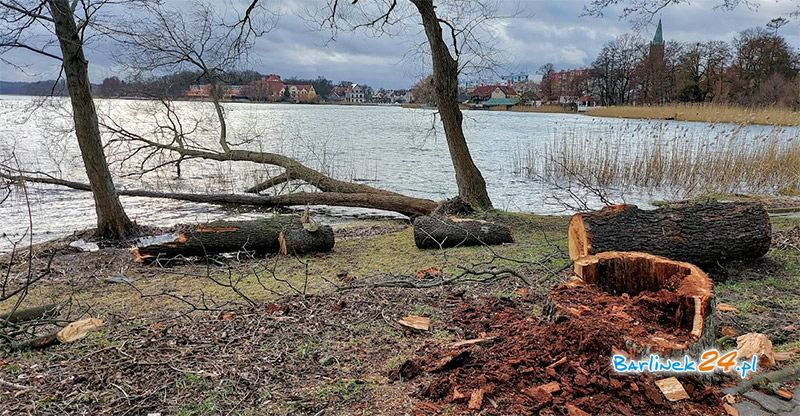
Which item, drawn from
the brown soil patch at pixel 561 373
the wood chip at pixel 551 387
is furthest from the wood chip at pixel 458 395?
the wood chip at pixel 551 387

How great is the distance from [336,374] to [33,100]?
7.63m

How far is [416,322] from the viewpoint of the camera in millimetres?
3438

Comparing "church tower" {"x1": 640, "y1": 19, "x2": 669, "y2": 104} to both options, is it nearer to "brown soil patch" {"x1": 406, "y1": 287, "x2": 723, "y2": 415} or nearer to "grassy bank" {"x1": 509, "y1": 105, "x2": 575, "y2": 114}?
"grassy bank" {"x1": 509, "y1": 105, "x2": 575, "y2": 114}

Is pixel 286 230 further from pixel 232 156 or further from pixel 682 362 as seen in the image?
pixel 232 156

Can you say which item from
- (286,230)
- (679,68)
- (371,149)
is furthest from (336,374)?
(679,68)

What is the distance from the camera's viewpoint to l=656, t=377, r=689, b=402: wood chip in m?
2.26

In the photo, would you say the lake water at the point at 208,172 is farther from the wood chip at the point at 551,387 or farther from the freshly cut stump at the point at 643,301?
the wood chip at the point at 551,387

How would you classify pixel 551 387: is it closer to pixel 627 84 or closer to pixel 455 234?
pixel 455 234

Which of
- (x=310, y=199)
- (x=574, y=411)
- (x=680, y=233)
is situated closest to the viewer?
(x=574, y=411)

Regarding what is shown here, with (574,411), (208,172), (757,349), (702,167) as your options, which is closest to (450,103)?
(757,349)

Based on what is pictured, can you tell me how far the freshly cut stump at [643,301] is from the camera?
2557mm

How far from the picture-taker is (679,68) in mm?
47750

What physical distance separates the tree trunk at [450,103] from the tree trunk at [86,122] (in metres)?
5.00

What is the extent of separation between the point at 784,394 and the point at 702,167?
11685 mm
